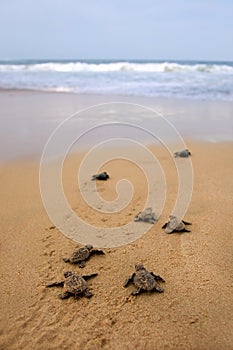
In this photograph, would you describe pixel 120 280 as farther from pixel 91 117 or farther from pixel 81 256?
pixel 91 117

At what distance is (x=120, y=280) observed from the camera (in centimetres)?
286

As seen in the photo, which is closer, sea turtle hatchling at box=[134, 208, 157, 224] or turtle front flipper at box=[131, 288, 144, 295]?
turtle front flipper at box=[131, 288, 144, 295]

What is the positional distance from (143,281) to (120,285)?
0.73 feet

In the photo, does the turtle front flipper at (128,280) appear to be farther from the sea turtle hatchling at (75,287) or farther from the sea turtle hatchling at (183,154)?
the sea turtle hatchling at (183,154)

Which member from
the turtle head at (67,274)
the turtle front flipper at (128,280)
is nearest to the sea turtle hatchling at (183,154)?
the turtle front flipper at (128,280)

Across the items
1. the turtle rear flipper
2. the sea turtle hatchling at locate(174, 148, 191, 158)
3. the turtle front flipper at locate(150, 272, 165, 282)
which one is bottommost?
the turtle rear flipper

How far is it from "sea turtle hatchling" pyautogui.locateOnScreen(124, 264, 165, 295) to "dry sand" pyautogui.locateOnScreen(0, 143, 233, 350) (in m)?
0.05

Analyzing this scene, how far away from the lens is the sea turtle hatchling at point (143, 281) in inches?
105

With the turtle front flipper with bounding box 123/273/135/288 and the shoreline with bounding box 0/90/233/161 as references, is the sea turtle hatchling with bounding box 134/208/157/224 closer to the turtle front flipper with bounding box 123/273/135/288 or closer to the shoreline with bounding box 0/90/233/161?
the turtle front flipper with bounding box 123/273/135/288

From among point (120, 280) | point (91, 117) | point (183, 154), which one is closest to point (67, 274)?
point (120, 280)

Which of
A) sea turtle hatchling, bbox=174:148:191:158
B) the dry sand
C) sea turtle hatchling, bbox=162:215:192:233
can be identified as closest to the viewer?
the dry sand

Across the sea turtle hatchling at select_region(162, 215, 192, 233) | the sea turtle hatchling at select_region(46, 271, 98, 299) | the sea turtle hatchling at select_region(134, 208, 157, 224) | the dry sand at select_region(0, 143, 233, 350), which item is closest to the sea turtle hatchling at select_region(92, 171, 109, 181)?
the dry sand at select_region(0, 143, 233, 350)

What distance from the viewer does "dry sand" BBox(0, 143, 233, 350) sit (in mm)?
2270

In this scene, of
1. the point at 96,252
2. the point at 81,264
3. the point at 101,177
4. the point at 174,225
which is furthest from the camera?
the point at 101,177
